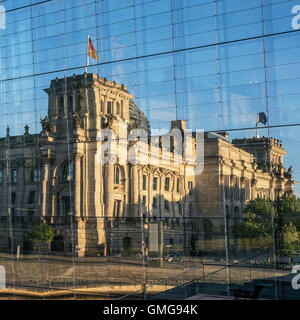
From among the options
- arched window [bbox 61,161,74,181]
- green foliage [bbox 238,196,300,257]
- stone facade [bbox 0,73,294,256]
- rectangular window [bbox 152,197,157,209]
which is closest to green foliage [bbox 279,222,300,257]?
green foliage [bbox 238,196,300,257]

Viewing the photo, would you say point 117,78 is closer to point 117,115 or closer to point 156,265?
point 117,115

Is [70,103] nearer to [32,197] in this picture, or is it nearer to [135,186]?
[32,197]

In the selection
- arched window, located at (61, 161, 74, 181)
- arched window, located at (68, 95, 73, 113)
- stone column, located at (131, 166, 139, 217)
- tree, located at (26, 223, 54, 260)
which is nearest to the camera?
stone column, located at (131, 166, 139, 217)

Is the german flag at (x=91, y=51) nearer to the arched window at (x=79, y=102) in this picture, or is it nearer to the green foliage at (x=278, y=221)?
the arched window at (x=79, y=102)

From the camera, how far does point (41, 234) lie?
14.9 m

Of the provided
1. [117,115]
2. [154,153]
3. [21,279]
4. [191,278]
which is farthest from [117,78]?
[21,279]

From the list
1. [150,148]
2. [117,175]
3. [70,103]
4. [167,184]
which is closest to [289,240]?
[167,184]

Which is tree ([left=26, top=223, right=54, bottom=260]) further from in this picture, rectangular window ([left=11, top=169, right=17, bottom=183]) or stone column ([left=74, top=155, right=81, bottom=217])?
rectangular window ([left=11, top=169, right=17, bottom=183])

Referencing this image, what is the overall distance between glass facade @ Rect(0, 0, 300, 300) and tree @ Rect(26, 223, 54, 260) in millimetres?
37

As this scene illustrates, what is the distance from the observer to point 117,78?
45.1 ft

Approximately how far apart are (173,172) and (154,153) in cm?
71

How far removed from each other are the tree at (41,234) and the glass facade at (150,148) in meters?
0.04

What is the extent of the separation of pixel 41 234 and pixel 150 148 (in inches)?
156

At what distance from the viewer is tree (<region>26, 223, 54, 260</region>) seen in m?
14.7
